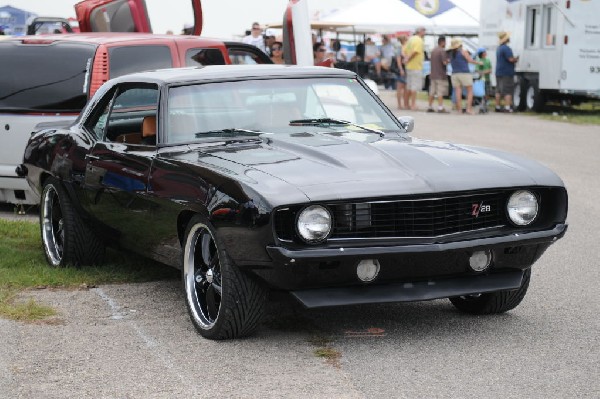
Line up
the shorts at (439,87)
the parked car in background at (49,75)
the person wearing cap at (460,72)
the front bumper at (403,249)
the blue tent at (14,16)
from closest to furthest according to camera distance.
A: the front bumper at (403,249), the parked car in background at (49,75), the person wearing cap at (460,72), the shorts at (439,87), the blue tent at (14,16)

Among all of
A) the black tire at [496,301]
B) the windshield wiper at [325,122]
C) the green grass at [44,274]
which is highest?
the windshield wiper at [325,122]

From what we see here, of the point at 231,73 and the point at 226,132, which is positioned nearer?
the point at 226,132

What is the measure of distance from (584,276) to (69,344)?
357 cm

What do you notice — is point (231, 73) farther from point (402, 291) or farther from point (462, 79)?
point (462, 79)

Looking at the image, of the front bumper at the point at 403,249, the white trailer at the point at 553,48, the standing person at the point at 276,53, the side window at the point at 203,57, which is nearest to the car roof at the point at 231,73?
the front bumper at the point at 403,249

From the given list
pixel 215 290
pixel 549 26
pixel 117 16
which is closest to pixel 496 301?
pixel 215 290

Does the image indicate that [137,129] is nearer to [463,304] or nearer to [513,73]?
[463,304]

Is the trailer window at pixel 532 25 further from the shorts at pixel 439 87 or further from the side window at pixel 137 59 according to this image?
the side window at pixel 137 59

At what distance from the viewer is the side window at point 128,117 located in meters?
6.91

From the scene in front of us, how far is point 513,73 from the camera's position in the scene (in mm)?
27094

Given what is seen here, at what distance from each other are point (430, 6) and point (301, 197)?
3243 cm

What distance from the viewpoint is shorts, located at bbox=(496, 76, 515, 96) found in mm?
27422

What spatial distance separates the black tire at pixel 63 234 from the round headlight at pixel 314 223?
2.70 m

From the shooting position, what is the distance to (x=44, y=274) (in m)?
7.81
